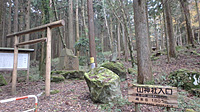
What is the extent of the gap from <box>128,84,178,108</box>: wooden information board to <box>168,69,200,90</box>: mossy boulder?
3.47 meters

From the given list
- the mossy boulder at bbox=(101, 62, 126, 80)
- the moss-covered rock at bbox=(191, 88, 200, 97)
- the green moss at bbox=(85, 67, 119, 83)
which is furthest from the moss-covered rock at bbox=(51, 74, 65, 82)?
the moss-covered rock at bbox=(191, 88, 200, 97)

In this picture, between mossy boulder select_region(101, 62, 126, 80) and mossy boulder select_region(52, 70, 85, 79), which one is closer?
mossy boulder select_region(101, 62, 126, 80)

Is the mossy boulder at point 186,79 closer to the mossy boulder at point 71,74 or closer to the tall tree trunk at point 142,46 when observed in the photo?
the tall tree trunk at point 142,46

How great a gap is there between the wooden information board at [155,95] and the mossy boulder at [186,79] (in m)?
3.47

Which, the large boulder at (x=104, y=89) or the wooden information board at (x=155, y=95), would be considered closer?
the wooden information board at (x=155, y=95)

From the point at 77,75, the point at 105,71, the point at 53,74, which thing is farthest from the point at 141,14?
the point at 53,74

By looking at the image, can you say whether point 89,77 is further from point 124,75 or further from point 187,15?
point 187,15

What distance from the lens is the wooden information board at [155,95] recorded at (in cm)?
255

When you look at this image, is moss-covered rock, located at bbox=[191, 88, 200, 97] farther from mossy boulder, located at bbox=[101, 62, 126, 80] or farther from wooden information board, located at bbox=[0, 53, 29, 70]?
wooden information board, located at bbox=[0, 53, 29, 70]

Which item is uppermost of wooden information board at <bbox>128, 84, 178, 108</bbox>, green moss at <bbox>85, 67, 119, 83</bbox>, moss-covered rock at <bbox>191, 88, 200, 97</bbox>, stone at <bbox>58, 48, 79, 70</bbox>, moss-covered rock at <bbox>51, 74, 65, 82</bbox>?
stone at <bbox>58, 48, 79, 70</bbox>

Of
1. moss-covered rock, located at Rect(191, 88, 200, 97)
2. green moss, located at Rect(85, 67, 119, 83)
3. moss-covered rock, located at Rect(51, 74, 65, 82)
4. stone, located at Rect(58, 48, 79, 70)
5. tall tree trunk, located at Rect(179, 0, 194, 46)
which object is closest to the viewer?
green moss, located at Rect(85, 67, 119, 83)

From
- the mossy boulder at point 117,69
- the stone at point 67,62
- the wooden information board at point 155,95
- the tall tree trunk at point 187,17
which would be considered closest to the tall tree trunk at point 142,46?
the mossy boulder at point 117,69

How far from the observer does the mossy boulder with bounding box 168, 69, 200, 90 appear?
16.5 feet

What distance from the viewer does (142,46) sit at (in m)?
5.38
